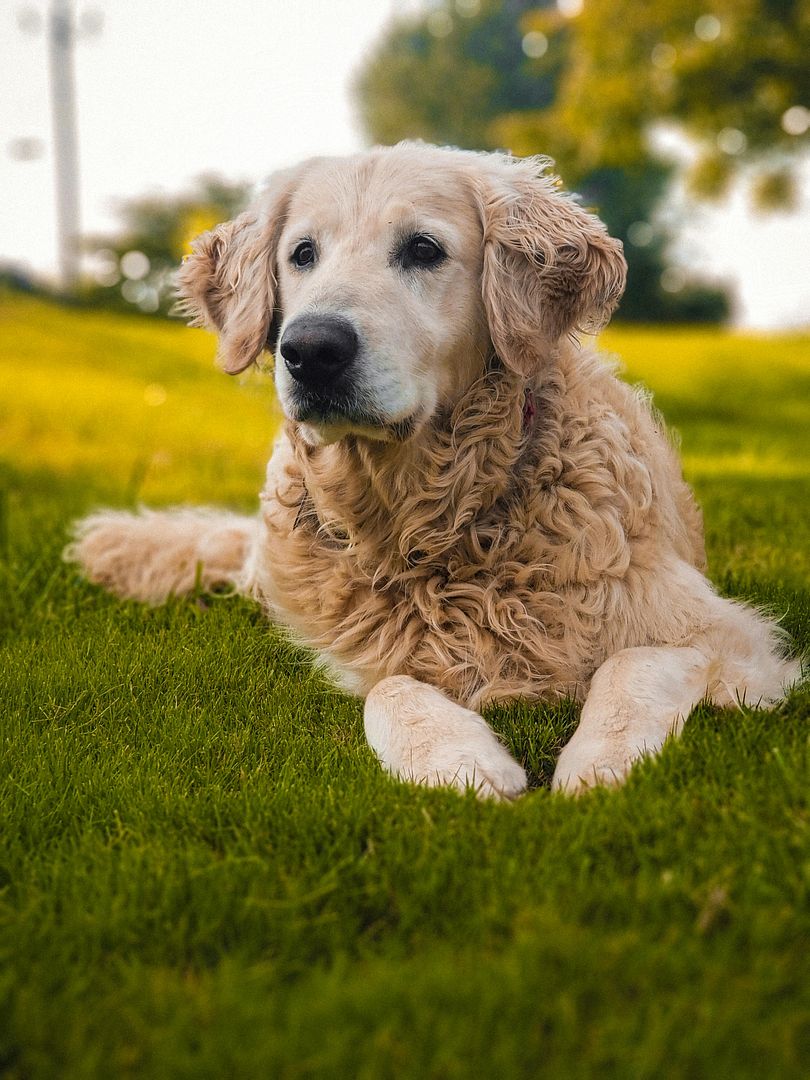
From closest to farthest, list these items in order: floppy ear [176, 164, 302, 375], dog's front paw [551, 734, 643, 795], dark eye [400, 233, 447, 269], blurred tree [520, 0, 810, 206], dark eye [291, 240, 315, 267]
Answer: dog's front paw [551, 734, 643, 795] → dark eye [400, 233, 447, 269] → dark eye [291, 240, 315, 267] → floppy ear [176, 164, 302, 375] → blurred tree [520, 0, 810, 206]

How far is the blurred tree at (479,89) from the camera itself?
1414 inches

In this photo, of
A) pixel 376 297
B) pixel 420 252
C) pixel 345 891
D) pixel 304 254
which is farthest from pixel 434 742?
pixel 304 254

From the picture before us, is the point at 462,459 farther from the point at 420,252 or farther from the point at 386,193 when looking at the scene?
the point at 386,193

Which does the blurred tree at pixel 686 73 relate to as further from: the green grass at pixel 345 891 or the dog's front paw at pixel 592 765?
the dog's front paw at pixel 592 765

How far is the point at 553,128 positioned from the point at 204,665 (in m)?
18.7

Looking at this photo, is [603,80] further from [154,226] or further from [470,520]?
[470,520]

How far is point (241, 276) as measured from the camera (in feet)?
12.0

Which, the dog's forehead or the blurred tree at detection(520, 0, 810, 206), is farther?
the blurred tree at detection(520, 0, 810, 206)

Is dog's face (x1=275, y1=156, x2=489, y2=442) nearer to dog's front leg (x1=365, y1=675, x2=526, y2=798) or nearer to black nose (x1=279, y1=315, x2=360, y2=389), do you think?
black nose (x1=279, y1=315, x2=360, y2=389)

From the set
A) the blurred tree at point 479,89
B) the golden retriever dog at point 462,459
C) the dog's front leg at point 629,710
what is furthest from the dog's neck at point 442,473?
the blurred tree at point 479,89

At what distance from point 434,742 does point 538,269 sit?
1.55m

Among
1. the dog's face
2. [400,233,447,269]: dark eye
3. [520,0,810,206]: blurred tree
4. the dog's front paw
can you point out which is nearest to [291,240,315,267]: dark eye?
the dog's face

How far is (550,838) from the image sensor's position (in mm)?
2176

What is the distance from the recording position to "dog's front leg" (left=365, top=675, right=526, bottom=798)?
2.48m
